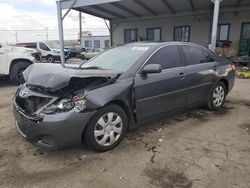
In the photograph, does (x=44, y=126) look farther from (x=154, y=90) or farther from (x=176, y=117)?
(x=176, y=117)

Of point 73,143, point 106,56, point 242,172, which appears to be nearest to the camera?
point 242,172

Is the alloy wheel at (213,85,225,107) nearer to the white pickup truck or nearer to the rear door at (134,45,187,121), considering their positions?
the rear door at (134,45,187,121)

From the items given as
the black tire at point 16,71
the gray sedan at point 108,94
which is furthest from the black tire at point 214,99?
the black tire at point 16,71

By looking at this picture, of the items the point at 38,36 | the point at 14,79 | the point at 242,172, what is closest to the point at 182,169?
the point at 242,172

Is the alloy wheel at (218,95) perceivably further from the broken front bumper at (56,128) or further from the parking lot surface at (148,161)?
the broken front bumper at (56,128)

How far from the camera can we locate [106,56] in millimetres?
4320

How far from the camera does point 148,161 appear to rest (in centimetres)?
298

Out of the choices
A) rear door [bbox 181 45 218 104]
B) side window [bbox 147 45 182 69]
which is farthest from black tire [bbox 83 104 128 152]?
A: rear door [bbox 181 45 218 104]

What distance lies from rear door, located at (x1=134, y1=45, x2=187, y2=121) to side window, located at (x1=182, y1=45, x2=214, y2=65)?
0.83 feet

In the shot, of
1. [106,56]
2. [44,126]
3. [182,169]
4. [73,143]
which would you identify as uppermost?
[106,56]

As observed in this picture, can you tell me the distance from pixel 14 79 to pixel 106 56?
545cm

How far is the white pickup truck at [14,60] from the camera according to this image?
26.0 ft

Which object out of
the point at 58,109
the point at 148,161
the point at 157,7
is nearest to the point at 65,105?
the point at 58,109

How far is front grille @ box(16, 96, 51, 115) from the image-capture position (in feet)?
9.62
